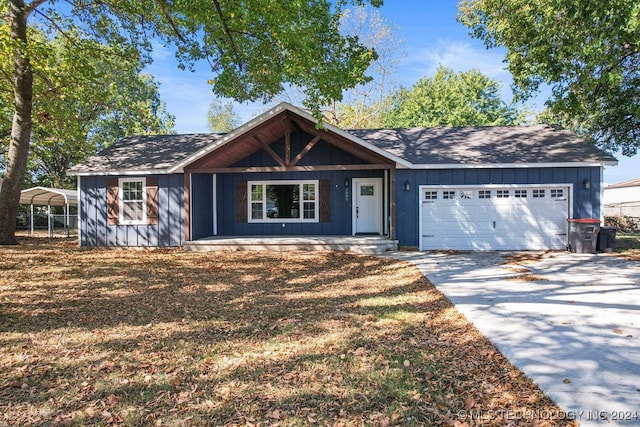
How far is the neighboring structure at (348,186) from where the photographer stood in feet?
36.4

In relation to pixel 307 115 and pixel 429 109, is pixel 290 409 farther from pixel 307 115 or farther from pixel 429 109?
pixel 429 109

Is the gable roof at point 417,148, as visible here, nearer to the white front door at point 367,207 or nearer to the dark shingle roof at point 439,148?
the dark shingle roof at point 439,148

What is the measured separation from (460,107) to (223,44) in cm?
2393

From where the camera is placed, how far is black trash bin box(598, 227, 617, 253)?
10.5 m

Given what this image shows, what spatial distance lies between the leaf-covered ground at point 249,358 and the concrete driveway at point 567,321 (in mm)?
242

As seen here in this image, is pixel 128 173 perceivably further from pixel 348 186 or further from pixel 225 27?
pixel 348 186

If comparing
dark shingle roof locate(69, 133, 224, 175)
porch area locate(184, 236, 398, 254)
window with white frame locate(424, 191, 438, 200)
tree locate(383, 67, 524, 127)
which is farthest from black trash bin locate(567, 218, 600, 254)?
tree locate(383, 67, 524, 127)

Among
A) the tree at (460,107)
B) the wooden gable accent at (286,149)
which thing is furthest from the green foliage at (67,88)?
the tree at (460,107)

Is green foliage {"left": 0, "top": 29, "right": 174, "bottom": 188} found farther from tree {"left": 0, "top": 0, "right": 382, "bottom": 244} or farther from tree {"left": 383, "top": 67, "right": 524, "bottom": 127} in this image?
tree {"left": 383, "top": 67, "right": 524, "bottom": 127}

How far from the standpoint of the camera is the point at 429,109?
30.1 m

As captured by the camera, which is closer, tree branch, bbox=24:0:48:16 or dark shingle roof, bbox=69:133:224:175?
tree branch, bbox=24:0:48:16

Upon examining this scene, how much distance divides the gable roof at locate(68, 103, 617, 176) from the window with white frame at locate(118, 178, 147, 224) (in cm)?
45

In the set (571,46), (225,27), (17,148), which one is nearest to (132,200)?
(17,148)

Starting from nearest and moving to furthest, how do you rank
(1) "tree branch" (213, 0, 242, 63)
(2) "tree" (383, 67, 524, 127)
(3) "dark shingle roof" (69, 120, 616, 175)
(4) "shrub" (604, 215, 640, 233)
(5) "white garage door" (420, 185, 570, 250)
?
(1) "tree branch" (213, 0, 242, 63)
(5) "white garage door" (420, 185, 570, 250)
(3) "dark shingle roof" (69, 120, 616, 175)
(4) "shrub" (604, 215, 640, 233)
(2) "tree" (383, 67, 524, 127)
